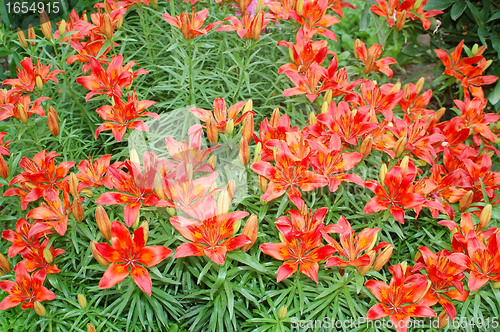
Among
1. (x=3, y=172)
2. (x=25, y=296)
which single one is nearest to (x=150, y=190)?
(x=25, y=296)

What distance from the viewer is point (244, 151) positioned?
1742mm

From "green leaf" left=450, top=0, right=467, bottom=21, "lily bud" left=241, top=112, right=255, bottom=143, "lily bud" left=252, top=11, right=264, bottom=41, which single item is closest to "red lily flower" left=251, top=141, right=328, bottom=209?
"lily bud" left=241, top=112, right=255, bottom=143

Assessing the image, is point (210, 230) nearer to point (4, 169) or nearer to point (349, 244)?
point (349, 244)

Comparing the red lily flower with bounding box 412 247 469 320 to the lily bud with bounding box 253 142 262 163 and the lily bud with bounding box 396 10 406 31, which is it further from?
the lily bud with bounding box 396 10 406 31

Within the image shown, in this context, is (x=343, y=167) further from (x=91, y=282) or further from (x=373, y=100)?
(x=91, y=282)

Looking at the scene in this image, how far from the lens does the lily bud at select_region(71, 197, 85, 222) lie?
5.50ft

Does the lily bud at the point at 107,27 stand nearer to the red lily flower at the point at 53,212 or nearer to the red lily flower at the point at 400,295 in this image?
the red lily flower at the point at 53,212

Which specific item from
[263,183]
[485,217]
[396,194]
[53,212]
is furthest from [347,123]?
[53,212]

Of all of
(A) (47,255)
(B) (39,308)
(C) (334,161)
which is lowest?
(B) (39,308)

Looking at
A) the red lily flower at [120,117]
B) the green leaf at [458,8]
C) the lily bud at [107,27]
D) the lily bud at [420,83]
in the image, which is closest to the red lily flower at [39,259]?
the red lily flower at [120,117]

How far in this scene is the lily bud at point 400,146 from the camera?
1846 mm

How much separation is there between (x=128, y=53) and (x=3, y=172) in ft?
3.44

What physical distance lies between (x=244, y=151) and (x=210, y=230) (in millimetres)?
372

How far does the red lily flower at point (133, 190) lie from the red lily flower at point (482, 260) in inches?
46.0
